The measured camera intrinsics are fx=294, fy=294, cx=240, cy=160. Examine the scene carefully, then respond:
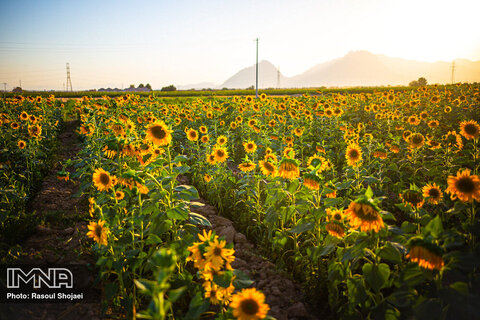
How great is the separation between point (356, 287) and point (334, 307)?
1.99ft

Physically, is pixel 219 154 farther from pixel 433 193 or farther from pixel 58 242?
pixel 433 193

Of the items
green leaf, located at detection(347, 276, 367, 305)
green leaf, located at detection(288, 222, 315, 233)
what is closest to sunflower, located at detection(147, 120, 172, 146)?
green leaf, located at detection(288, 222, 315, 233)

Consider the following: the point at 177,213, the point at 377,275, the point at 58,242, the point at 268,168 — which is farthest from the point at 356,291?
the point at 58,242

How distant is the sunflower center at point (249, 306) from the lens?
1.63 meters

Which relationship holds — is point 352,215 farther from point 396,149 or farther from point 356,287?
point 396,149

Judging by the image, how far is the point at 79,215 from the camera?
14.8ft

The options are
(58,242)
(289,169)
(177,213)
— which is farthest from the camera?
(58,242)

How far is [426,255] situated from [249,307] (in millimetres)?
1090

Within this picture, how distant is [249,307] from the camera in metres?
1.65

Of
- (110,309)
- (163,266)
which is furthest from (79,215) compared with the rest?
(163,266)

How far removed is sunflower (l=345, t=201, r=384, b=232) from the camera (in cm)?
201

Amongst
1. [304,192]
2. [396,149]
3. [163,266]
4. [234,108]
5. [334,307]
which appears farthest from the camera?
[234,108]

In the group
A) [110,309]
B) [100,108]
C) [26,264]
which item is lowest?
[110,309]
